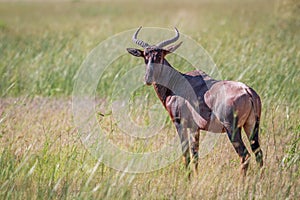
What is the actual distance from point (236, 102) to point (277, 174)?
858 mm

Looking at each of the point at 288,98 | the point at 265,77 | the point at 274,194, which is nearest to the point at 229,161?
the point at 274,194

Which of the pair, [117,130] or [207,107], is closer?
[207,107]

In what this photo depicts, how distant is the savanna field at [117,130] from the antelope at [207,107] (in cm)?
22

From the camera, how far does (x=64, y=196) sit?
5773mm

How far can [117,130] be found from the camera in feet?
28.3

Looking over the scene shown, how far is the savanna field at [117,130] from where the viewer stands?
5922mm

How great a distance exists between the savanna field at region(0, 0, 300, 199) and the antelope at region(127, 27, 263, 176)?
0.22 meters

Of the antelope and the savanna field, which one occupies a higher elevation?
the antelope

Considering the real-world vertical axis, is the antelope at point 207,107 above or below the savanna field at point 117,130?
above

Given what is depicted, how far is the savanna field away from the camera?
5.92 m

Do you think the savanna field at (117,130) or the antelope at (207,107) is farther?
the antelope at (207,107)

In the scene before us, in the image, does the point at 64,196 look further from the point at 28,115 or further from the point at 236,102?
the point at 28,115

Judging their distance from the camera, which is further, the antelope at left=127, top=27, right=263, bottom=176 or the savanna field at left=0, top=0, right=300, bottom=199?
the antelope at left=127, top=27, right=263, bottom=176

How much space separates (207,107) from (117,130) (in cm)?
212
